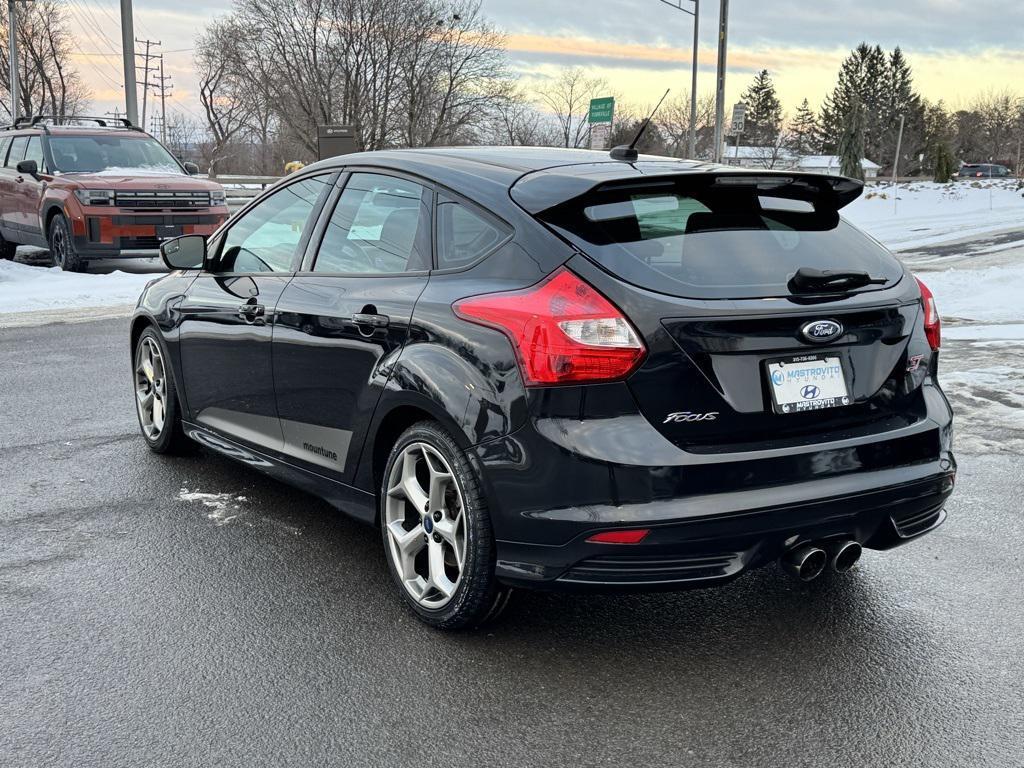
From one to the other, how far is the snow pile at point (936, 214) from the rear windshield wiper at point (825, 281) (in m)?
16.9

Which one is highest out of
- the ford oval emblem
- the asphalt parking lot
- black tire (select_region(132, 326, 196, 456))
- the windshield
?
the windshield

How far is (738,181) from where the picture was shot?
3521 millimetres

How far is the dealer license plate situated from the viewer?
3.19m

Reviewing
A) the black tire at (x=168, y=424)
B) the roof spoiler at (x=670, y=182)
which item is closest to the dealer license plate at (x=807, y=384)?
the roof spoiler at (x=670, y=182)

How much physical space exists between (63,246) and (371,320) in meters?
12.1

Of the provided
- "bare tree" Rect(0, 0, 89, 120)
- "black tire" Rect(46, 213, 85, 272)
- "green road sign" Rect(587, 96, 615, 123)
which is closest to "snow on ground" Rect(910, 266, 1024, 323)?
"black tire" Rect(46, 213, 85, 272)

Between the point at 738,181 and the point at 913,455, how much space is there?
3.55ft

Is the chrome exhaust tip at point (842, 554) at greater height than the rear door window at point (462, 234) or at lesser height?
lesser

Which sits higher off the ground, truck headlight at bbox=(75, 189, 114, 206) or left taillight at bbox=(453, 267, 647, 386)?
truck headlight at bbox=(75, 189, 114, 206)

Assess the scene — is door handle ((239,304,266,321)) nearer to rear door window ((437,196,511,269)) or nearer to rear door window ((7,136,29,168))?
rear door window ((437,196,511,269))

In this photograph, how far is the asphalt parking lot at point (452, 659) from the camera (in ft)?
9.52

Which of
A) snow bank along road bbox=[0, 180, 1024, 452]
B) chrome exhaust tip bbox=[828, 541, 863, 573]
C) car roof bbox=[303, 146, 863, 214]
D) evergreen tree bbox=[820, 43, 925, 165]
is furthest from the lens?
evergreen tree bbox=[820, 43, 925, 165]

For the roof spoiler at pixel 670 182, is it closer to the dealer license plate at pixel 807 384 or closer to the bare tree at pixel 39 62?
the dealer license plate at pixel 807 384

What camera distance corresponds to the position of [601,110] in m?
40.6
